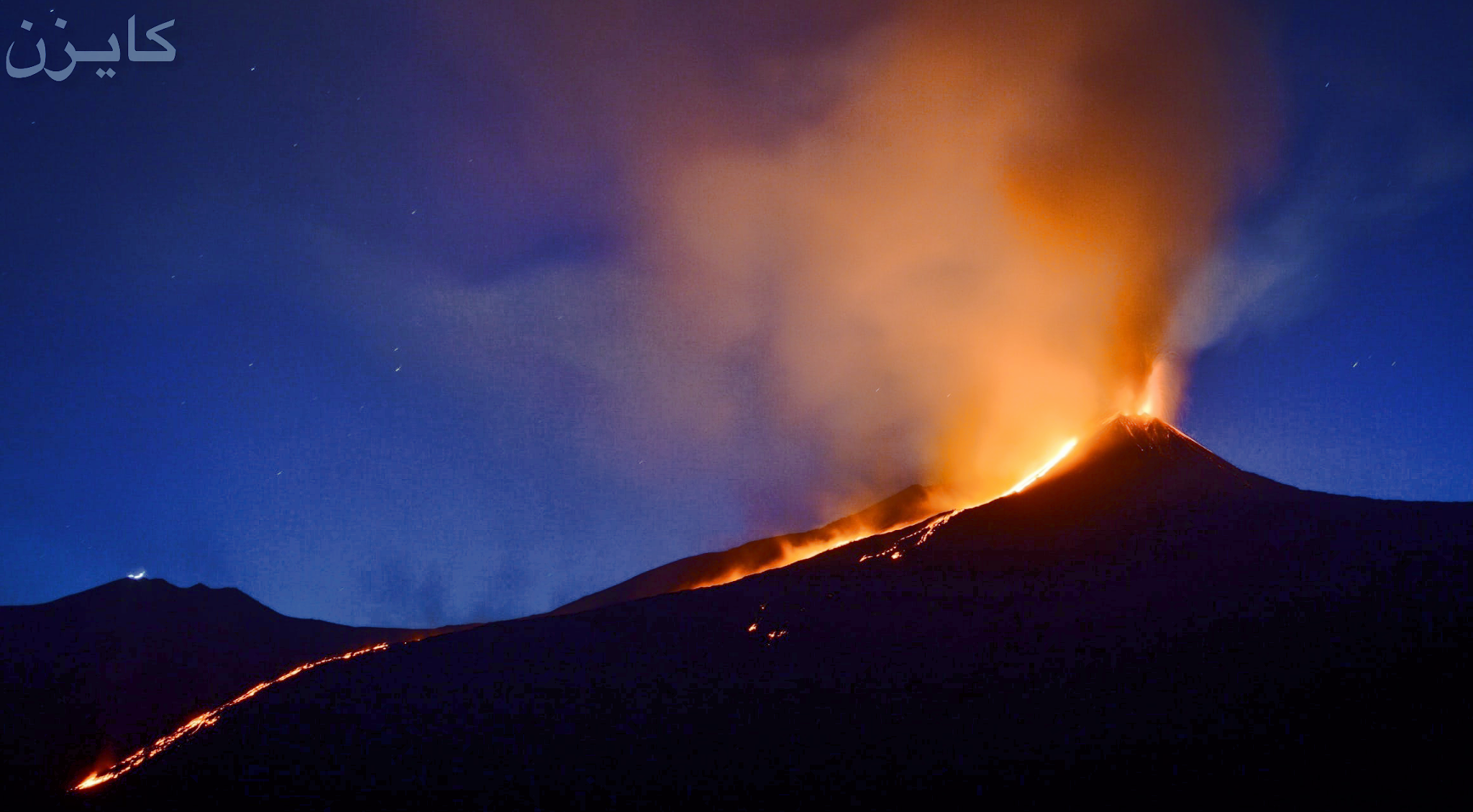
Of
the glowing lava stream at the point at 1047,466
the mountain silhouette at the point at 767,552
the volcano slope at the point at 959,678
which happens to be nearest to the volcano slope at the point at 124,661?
the mountain silhouette at the point at 767,552

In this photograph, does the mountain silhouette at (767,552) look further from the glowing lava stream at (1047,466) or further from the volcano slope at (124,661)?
the volcano slope at (124,661)

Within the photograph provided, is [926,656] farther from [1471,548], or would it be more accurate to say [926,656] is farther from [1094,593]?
[1471,548]

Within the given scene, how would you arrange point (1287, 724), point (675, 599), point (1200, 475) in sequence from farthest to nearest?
point (1200, 475)
point (675, 599)
point (1287, 724)

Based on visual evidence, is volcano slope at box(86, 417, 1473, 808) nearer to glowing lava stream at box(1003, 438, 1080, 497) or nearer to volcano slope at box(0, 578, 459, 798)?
glowing lava stream at box(1003, 438, 1080, 497)

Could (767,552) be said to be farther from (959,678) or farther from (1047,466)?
(959,678)

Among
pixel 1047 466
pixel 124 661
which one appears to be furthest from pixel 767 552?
pixel 124 661

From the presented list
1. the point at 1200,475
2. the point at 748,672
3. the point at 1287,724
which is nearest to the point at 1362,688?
the point at 1287,724
